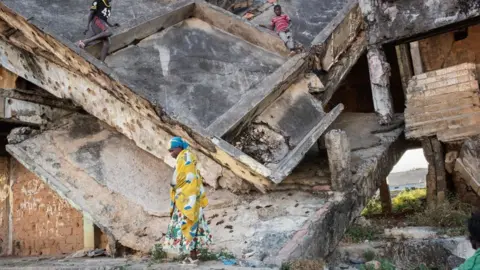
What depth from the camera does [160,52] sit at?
27.8ft

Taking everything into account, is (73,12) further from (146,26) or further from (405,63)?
(405,63)

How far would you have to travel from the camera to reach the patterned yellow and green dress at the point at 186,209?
507 centimetres

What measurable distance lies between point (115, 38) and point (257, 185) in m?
3.65

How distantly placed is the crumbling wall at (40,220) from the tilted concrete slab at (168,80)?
6.58 feet

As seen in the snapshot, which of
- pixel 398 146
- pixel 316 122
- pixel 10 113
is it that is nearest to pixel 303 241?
pixel 316 122

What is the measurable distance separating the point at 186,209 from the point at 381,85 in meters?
5.67

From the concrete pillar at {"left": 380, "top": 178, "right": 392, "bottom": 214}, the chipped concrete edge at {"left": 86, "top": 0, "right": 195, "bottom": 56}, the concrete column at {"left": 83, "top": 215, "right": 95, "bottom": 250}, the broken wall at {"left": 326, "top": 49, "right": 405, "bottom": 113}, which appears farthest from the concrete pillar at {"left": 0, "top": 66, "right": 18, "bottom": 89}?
the concrete pillar at {"left": 380, "top": 178, "right": 392, "bottom": 214}

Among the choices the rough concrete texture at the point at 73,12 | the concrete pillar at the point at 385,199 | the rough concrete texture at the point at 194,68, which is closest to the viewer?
the rough concrete texture at the point at 194,68

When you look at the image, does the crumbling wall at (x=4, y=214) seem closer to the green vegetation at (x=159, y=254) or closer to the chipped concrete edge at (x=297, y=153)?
the green vegetation at (x=159, y=254)

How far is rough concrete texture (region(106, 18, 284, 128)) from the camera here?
7.27 meters

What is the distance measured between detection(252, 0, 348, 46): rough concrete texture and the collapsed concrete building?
6 cm

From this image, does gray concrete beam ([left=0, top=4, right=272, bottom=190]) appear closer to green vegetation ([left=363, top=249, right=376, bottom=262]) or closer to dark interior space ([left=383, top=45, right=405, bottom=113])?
green vegetation ([left=363, top=249, right=376, bottom=262])

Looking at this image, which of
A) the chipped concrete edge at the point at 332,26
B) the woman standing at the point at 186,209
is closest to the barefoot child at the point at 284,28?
the chipped concrete edge at the point at 332,26

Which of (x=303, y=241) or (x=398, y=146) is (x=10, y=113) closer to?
(x=303, y=241)
